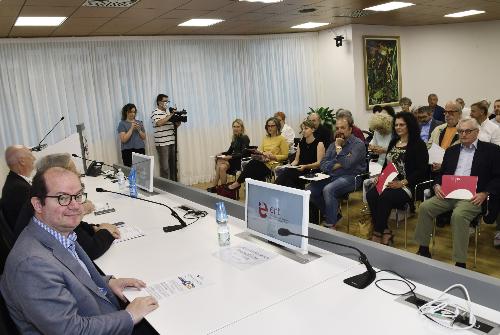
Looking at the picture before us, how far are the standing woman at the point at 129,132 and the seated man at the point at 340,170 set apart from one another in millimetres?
3418

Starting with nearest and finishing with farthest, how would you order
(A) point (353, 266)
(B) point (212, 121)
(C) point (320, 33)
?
(A) point (353, 266) → (B) point (212, 121) → (C) point (320, 33)

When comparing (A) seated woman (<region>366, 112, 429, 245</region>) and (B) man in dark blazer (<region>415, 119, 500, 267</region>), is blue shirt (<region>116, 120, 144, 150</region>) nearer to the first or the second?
(A) seated woman (<region>366, 112, 429, 245</region>)

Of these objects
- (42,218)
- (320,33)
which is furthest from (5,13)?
(320,33)

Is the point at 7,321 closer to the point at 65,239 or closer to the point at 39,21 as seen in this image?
the point at 65,239

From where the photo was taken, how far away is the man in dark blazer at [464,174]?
10.2 ft

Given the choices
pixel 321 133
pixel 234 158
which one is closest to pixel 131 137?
pixel 234 158

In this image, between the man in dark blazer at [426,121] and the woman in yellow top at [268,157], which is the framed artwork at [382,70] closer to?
the man in dark blazer at [426,121]

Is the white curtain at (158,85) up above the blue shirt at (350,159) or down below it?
above

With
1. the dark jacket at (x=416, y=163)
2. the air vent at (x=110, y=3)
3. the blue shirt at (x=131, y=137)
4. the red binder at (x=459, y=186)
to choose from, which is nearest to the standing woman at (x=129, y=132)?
the blue shirt at (x=131, y=137)

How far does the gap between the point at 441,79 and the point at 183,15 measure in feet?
20.0

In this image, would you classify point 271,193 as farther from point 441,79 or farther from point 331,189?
point 441,79

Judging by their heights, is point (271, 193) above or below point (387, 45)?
below

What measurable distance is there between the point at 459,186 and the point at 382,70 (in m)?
5.49

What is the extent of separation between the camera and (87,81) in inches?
261
